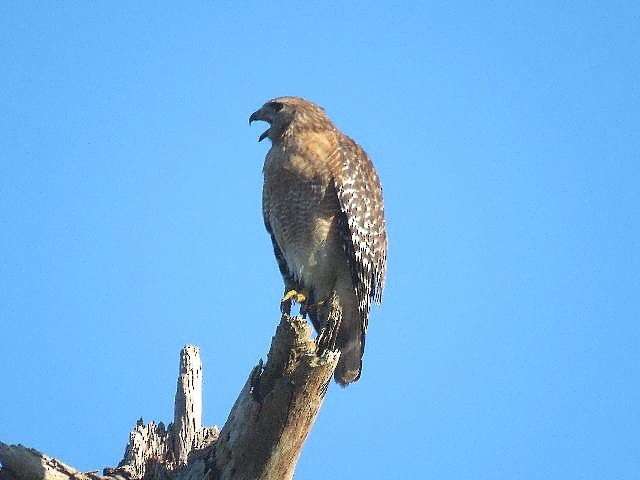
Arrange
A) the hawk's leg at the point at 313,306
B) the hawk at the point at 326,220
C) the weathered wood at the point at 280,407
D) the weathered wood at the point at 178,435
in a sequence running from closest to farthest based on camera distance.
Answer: the weathered wood at the point at 280,407, the weathered wood at the point at 178,435, the hawk at the point at 326,220, the hawk's leg at the point at 313,306

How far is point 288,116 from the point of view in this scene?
8.00 m

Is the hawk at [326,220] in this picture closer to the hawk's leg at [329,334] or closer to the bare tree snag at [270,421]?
the hawk's leg at [329,334]

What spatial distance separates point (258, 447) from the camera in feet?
17.3

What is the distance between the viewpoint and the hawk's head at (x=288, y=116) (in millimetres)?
7945

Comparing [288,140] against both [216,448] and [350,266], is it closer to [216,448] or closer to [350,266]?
[350,266]

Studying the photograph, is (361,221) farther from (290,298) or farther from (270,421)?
(270,421)

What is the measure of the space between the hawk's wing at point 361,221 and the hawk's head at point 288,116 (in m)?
0.28

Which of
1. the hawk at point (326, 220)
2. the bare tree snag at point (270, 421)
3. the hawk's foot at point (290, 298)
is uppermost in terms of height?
the hawk at point (326, 220)

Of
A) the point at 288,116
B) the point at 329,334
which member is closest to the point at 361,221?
the point at 288,116

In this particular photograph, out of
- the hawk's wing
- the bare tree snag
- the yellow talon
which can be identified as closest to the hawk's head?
the hawk's wing

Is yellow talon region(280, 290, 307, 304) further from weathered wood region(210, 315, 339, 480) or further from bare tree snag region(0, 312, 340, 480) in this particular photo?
weathered wood region(210, 315, 339, 480)

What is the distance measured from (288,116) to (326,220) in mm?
1091

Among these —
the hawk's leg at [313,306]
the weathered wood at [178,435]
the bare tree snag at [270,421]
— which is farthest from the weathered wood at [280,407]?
the hawk's leg at [313,306]

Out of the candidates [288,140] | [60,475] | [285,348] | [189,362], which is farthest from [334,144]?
[60,475]
